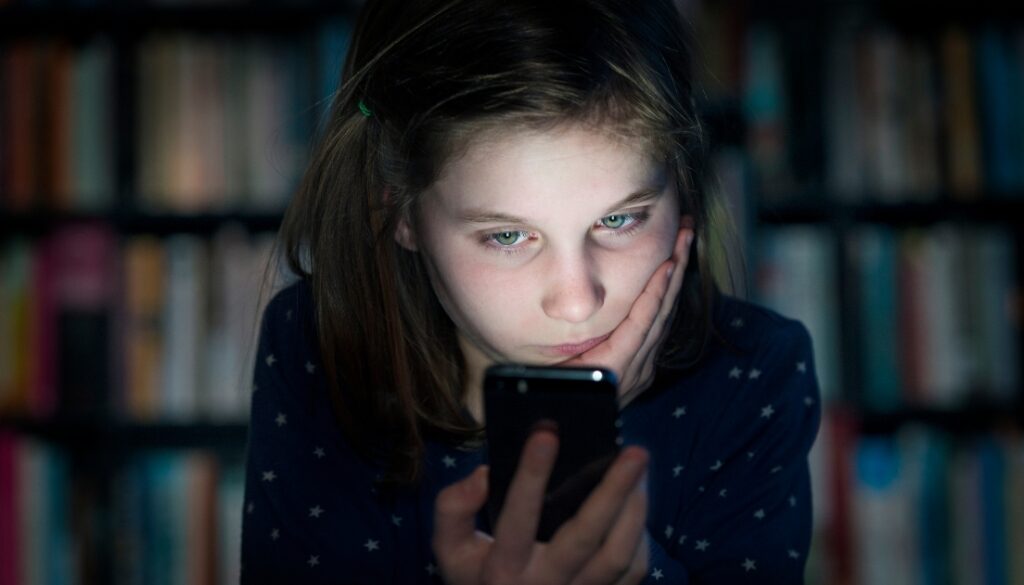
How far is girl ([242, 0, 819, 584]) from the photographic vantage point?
2.42 feet

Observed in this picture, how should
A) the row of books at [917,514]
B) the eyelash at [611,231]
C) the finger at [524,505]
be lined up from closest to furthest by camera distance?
1. the finger at [524,505]
2. the eyelash at [611,231]
3. the row of books at [917,514]

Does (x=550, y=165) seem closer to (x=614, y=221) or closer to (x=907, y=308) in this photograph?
(x=614, y=221)

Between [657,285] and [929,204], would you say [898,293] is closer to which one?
[929,204]

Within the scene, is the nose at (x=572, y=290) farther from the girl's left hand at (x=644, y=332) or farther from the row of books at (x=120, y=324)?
the row of books at (x=120, y=324)

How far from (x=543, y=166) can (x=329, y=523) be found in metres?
0.30

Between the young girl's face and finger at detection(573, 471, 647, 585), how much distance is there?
13cm

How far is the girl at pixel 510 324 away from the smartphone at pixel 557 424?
24 mm

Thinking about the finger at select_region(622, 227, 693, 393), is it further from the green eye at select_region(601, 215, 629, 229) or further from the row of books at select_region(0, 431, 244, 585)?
the row of books at select_region(0, 431, 244, 585)

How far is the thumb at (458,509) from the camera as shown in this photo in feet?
Answer: 2.22

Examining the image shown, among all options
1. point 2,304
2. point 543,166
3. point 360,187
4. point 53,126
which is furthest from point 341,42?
point 543,166

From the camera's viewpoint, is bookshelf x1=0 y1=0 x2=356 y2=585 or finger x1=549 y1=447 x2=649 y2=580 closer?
finger x1=549 y1=447 x2=649 y2=580

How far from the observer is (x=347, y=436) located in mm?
848

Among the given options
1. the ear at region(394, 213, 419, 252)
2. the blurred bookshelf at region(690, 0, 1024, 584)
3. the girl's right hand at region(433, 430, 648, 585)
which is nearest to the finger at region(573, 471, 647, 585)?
the girl's right hand at region(433, 430, 648, 585)

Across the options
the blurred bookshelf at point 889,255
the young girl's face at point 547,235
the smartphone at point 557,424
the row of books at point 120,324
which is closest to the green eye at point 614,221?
the young girl's face at point 547,235
